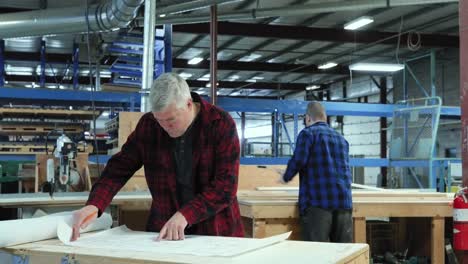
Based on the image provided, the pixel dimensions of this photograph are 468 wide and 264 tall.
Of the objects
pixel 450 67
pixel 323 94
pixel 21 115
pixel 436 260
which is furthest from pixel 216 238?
pixel 323 94

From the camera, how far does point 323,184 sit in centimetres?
407

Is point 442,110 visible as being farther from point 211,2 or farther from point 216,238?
point 216,238

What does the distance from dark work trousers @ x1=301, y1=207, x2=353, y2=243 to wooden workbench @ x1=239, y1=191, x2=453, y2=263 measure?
6.4 inches

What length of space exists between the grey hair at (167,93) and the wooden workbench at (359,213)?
195 cm

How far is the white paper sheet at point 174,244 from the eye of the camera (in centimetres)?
196

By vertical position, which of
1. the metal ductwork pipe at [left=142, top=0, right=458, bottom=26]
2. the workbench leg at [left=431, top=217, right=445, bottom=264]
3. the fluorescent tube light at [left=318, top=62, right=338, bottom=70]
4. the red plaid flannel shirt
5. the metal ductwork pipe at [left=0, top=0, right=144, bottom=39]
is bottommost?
the workbench leg at [left=431, top=217, right=445, bottom=264]

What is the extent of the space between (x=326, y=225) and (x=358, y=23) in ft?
25.4

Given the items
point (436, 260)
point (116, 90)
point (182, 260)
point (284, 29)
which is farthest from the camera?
point (284, 29)

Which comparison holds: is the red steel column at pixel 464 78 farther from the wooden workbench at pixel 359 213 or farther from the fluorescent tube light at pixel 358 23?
the fluorescent tube light at pixel 358 23

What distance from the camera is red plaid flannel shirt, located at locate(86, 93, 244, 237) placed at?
2.43m

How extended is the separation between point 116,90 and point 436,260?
16.5 ft

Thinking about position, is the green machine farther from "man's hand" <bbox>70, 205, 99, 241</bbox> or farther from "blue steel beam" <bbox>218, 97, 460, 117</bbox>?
"man's hand" <bbox>70, 205, 99, 241</bbox>

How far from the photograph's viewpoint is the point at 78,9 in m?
6.75

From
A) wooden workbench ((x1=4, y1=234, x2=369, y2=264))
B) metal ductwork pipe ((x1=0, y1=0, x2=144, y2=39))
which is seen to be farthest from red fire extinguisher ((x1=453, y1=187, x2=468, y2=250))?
metal ductwork pipe ((x1=0, y1=0, x2=144, y2=39))
